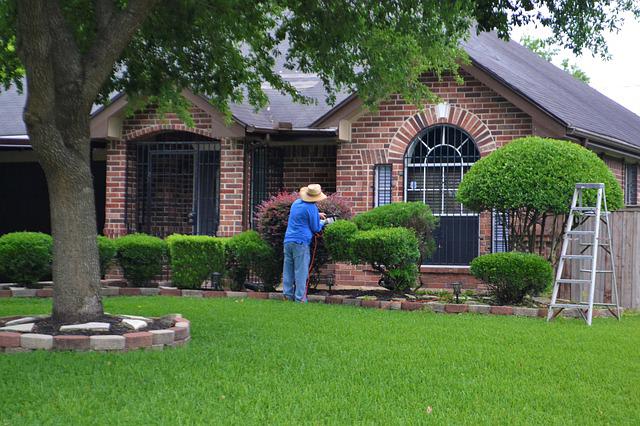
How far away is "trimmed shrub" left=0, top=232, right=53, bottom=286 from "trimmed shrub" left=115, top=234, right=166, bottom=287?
1.19 meters

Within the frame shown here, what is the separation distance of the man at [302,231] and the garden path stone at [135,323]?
4527 mm

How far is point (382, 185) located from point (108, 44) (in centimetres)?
838

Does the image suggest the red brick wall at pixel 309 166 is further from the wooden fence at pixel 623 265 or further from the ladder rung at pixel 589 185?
the ladder rung at pixel 589 185

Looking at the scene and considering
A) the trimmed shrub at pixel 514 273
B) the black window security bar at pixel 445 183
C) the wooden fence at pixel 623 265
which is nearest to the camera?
the trimmed shrub at pixel 514 273

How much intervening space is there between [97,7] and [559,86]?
1550cm

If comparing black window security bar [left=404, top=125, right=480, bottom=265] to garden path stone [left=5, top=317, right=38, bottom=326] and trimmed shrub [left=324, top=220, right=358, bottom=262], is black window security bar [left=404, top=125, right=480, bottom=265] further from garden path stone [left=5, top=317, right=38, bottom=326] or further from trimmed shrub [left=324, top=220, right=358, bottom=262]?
garden path stone [left=5, top=317, right=38, bottom=326]

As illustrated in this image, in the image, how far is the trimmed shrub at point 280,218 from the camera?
13.9 meters

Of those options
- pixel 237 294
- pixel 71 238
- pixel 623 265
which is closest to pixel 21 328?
pixel 71 238

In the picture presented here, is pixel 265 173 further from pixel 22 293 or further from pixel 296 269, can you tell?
pixel 22 293

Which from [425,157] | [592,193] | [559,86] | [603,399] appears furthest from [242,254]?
[559,86]

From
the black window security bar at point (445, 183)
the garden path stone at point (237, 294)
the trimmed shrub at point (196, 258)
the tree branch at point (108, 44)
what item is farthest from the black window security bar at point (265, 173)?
the tree branch at point (108, 44)

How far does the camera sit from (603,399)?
6250mm

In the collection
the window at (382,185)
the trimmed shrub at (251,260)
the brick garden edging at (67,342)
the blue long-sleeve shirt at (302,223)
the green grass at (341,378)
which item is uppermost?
the window at (382,185)

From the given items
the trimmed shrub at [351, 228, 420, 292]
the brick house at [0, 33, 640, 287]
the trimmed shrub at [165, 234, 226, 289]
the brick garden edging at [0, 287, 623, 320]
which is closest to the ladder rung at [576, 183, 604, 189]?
the brick garden edging at [0, 287, 623, 320]
